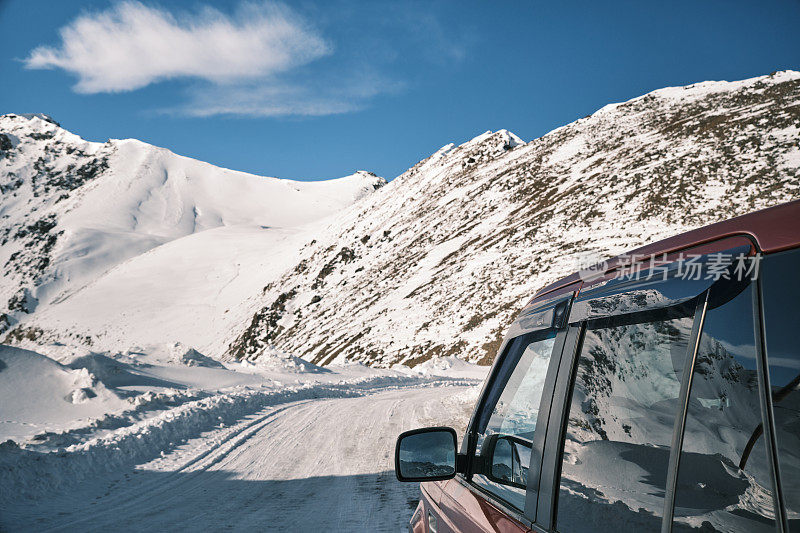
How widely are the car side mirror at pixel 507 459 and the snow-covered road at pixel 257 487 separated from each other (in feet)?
9.57

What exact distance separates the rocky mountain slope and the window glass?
26.7 meters

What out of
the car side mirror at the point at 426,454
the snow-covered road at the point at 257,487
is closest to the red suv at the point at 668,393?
the car side mirror at the point at 426,454

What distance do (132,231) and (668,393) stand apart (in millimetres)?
134380

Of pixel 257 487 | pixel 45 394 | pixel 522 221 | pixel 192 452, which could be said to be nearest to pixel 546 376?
pixel 257 487

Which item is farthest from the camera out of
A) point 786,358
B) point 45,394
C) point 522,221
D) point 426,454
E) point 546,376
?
point 522,221

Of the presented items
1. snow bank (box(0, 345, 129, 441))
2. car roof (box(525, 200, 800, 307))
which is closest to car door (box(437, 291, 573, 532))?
car roof (box(525, 200, 800, 307))

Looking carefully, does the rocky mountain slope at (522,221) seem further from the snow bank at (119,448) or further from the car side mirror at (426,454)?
the car side mirror at (426,454)

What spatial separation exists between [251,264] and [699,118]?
195ft

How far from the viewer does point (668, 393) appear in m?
1.24

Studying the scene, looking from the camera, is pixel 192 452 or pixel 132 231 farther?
pixel 132 231

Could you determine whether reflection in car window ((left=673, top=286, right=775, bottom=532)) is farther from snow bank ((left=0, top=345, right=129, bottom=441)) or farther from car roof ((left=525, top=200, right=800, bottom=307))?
snow bank ((left=0, top=345, right=129, bottom=441))

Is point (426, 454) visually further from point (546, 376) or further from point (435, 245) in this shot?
point (435, 245)

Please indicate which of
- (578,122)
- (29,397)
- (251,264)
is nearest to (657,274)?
(29,397)

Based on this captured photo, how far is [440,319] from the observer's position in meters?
36.1
